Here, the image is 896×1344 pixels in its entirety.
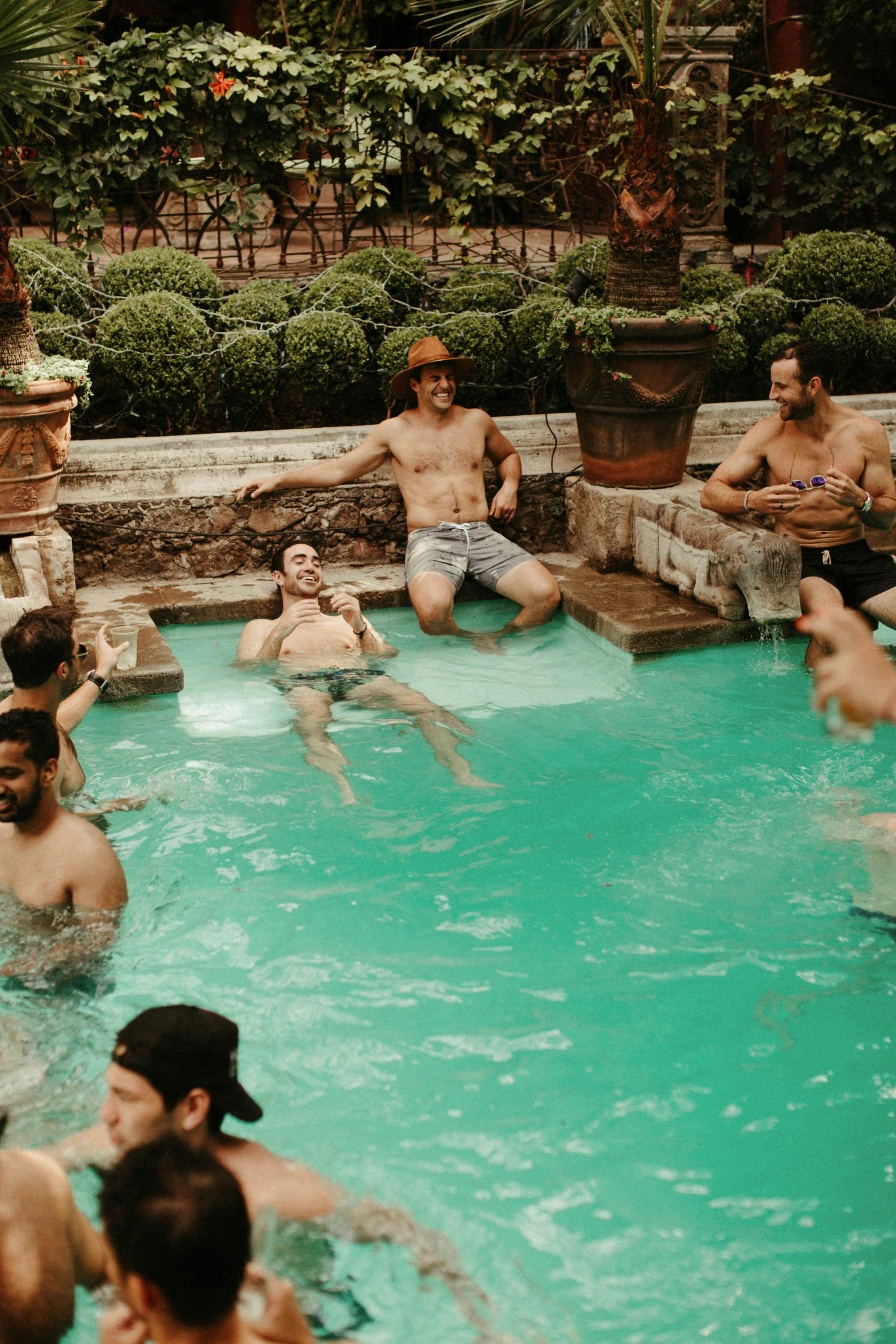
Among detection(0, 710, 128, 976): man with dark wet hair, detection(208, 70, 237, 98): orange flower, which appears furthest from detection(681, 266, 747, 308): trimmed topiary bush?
detection(0, 710, 128, 976): man with dark wet hair

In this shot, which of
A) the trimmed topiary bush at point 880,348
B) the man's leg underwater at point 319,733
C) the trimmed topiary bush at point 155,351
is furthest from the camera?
the trimmed topiary bush at point 880,348

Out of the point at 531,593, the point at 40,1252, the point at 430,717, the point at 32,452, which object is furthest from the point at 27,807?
the point at 531,593

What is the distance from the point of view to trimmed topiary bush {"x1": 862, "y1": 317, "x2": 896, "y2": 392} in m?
9.38

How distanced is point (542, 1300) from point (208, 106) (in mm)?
9345

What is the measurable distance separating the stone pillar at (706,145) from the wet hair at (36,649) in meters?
7.96

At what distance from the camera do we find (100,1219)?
1858 millimetres

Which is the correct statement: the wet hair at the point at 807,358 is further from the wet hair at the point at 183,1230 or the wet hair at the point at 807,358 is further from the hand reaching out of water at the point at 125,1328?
the hand reaching out of water at the point at 125,1328

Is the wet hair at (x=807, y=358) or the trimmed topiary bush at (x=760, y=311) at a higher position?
the trimmed topiary bush at (x=760, y=311)

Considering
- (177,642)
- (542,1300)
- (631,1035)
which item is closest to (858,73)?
(177,642)

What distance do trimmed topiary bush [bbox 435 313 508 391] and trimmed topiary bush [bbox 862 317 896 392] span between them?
293cm

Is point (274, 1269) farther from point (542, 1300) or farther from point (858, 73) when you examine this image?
point (858, 73)

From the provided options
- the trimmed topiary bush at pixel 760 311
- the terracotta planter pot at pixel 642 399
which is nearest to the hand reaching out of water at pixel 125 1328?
the terracotta planter pot at pixel 642 399

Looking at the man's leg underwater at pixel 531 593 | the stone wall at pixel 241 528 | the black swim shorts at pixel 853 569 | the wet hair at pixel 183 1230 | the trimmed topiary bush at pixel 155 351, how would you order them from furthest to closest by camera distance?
the trimmed topiary bush at pixel 155 351, the stone wall at pixel 241 528, the man's leg underwater at pixel 531 593, the black swim shorts at pixel 853 569, the wet hair at pixel 183 1230

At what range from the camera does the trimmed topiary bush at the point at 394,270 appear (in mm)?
8992
